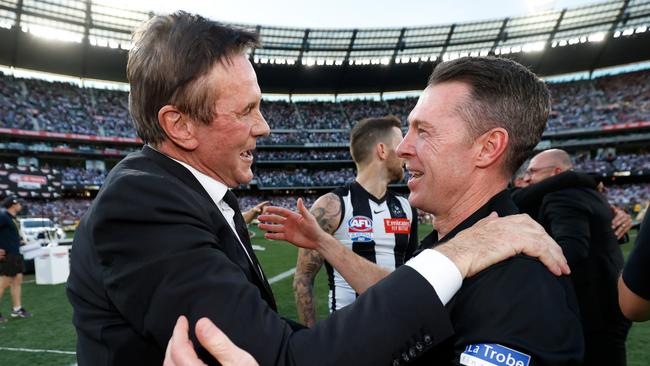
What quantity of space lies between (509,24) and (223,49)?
49.6 metres

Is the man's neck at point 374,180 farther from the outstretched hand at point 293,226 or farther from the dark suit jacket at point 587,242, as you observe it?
the outstretched hand at point 293,226

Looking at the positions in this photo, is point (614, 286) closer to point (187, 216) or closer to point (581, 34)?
point (187, 216)

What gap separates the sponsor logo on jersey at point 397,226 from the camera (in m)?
4.05

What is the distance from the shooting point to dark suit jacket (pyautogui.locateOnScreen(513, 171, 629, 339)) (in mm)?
3172

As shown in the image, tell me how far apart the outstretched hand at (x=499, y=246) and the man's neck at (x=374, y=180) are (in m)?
2.81

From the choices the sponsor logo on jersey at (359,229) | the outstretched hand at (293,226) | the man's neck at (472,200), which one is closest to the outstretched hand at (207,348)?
the man's neck at (472,200)

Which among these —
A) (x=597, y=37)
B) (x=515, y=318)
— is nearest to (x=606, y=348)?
(x=515, y=318)

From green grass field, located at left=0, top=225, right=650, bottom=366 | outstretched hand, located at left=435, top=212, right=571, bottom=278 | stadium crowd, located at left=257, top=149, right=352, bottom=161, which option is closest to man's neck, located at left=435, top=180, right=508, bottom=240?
outstretched hand, located at left=435, top=212, right=571, bottom=278

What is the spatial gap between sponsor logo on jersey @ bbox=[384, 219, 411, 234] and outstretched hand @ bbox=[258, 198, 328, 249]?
1380 millimetres

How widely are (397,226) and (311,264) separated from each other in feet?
2.95

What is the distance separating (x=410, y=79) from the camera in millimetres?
54094

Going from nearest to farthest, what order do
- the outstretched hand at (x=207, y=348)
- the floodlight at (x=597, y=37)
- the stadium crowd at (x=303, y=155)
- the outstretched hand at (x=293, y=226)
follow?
the outstretched hand at (x=207, y=348)
the outstretched hand at (x=293, y=226)
the floodlight at (x=597, y=37)
the stadium crowd at (x=303, y=155)

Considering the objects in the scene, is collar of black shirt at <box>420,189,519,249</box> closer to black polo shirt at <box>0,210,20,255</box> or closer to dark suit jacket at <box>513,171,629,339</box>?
dark suit jacket at <box>513,171,629,339</box>

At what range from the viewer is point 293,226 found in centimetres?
279
